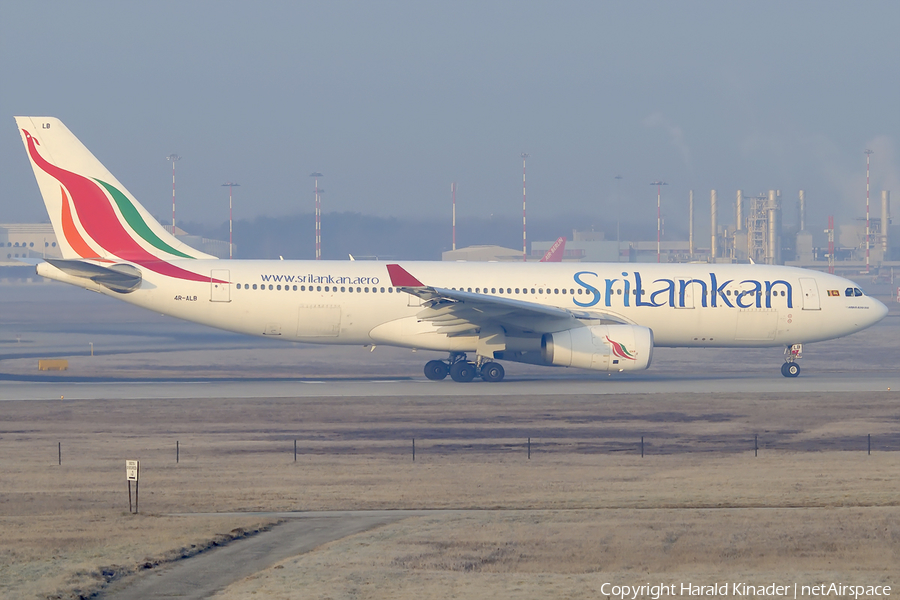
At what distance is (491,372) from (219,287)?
31.2 ft

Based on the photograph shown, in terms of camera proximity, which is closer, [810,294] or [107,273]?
[107,273]

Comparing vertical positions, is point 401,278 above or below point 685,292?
above

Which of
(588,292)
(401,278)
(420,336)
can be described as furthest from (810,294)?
(401,278)

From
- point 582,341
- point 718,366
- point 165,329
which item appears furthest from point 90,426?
point 165,329

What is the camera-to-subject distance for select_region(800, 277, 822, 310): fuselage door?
1476 inches

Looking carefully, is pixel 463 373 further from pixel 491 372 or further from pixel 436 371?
pixel 436 371

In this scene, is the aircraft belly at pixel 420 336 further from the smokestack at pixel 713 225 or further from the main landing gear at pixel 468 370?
→ the smokestack at pixel 713 225

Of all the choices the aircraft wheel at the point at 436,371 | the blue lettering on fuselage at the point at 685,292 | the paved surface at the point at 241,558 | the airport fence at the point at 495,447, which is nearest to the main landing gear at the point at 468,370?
the aircraft wheel at the point at 436,371

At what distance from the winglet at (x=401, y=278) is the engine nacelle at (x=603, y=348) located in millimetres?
4904

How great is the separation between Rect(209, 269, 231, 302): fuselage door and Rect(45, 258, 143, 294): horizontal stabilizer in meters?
2.30

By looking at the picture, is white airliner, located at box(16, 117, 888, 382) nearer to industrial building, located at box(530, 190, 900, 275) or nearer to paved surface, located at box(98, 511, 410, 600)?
paved surface, located at box(98, 511, 410, 600)

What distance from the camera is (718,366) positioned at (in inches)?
1804

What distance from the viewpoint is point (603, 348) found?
34.0 metres

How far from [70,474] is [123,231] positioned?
16353mm
